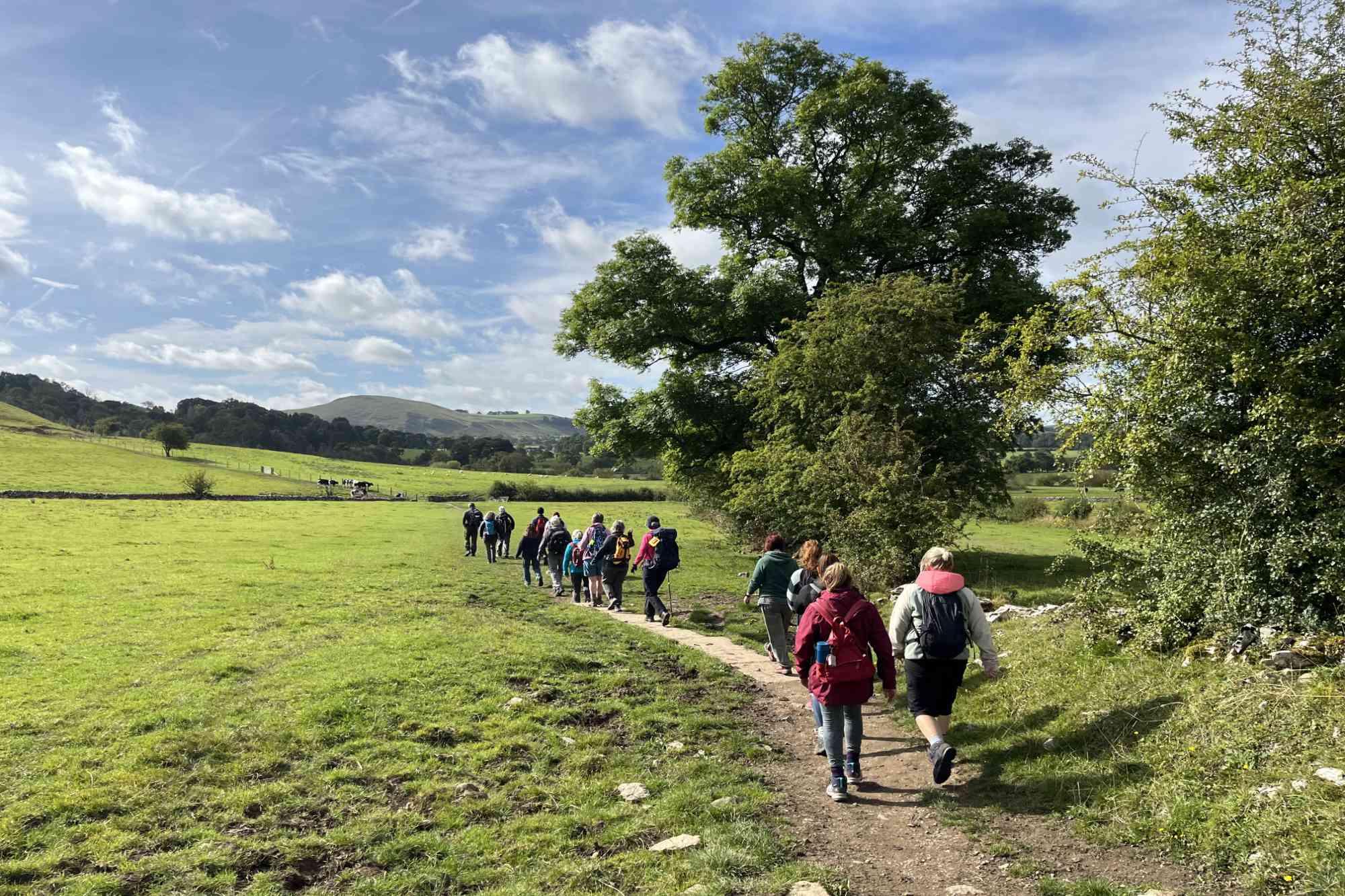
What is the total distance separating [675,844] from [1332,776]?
16.2 feet

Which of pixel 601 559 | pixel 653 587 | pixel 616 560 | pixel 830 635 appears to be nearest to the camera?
pixel 830 635

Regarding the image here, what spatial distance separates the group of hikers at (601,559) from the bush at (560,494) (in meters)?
58.8

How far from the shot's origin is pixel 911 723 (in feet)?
29.3

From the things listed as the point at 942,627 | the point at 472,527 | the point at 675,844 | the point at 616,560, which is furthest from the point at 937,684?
the point at 472,527

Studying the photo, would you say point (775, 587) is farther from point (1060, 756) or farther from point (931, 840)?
point (931, 840)

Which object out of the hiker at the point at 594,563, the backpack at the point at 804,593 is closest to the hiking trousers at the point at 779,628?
the backpack at the point at 804,593

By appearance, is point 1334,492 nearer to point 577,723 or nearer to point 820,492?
point 577,723

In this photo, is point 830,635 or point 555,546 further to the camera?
Result: point 555,546

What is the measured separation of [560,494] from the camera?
83.1 m

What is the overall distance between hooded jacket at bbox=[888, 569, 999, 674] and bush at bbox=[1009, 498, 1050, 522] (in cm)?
4628

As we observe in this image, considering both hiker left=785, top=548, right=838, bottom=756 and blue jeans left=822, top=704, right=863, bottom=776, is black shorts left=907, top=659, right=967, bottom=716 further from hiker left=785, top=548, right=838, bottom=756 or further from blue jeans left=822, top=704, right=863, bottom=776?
hiker left=785, top=548, right=838, bottom=756

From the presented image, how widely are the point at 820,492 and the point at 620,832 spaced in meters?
12.2

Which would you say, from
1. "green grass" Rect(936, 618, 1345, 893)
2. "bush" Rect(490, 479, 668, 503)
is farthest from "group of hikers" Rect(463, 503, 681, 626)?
"bush" Rect(490, 479, 668, 503)

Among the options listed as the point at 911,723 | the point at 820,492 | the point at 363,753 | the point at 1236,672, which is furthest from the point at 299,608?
the point at 1236,672
